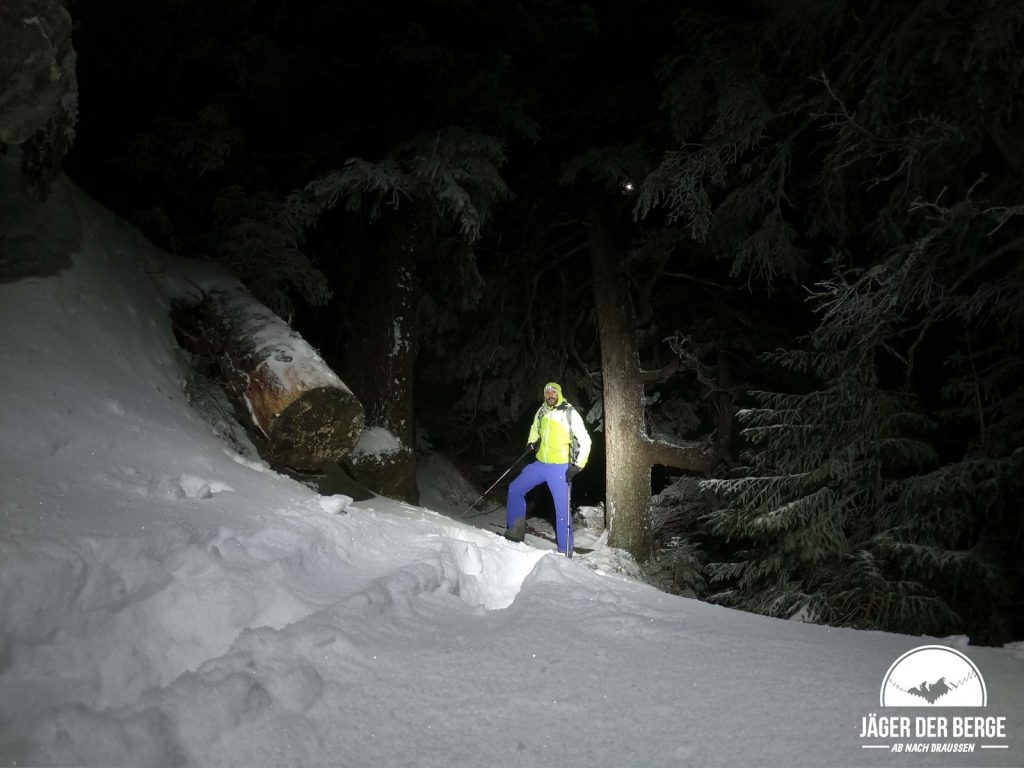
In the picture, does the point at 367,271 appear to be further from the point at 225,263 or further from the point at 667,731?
the point at 667,731

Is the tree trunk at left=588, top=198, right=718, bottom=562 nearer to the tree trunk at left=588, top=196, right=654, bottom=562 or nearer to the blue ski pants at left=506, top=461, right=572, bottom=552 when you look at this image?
the tree trunk at left=588, top=196, right=654, bottom=562

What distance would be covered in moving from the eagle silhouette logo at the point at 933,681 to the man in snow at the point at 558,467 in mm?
4529

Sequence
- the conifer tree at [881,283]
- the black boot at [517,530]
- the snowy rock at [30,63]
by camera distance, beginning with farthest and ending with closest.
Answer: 1. the black boot at [517,530]
2. the conifer tree at [881,283]
3. the snowy rock at [30,63]

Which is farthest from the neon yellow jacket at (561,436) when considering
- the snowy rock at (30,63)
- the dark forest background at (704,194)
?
the snowy rock at (30,63)

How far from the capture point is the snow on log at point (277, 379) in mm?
5520

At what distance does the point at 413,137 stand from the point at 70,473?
19.5ft

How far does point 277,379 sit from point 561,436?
320 centimetres

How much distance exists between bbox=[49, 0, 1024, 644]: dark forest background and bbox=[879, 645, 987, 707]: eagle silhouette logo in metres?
3.36

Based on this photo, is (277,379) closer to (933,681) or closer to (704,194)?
(704,194)

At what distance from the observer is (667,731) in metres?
2.06

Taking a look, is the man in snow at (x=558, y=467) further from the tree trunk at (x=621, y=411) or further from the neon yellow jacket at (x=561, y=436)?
the tree trunk at (x=621, y=411)

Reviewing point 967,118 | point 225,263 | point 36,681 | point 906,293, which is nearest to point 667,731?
point 36,681

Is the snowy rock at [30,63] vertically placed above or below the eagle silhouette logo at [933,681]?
above

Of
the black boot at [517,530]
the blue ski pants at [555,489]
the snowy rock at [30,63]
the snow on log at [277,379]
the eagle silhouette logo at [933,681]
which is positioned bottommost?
the eagle silhouette logo at [933,681]
